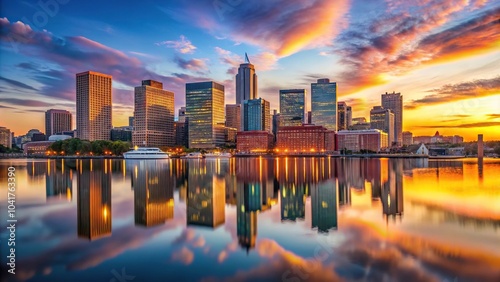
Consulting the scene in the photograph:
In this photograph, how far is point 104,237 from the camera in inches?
626

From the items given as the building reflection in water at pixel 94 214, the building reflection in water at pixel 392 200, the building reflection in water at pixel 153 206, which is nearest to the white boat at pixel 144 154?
the building reflection in water at pixel 153 206

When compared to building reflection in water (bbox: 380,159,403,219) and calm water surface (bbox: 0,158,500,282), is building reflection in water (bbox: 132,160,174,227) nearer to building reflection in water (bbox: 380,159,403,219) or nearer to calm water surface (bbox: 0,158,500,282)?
calm water surface (bbox: 0,158,500,282)

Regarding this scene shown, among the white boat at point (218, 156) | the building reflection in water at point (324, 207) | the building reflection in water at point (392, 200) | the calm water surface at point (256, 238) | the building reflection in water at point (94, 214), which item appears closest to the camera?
the calm water surface at point (256, 238)

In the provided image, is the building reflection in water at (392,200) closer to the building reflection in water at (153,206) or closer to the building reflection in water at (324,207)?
the building reflection in water at (324,207)

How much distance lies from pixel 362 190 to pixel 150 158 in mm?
111600

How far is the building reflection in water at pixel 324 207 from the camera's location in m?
18.3

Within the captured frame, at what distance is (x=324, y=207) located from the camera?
2322 cm

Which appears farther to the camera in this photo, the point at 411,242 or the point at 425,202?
the point at 425,202

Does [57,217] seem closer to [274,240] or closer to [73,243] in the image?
[73,243]

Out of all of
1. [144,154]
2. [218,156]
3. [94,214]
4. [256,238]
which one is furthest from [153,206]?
[218,156]

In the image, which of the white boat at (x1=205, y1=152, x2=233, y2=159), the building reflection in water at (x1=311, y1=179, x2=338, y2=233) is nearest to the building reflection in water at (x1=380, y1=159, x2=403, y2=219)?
the building reflection in water at (x1=311, y1=179, x2=338, y2=233)

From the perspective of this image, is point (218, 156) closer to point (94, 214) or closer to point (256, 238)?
point (94, 214)

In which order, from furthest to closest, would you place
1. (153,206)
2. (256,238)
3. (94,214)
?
(153,206) < (94,214) < (256,238)

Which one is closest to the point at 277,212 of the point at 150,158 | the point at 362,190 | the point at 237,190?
the point at 237,190
